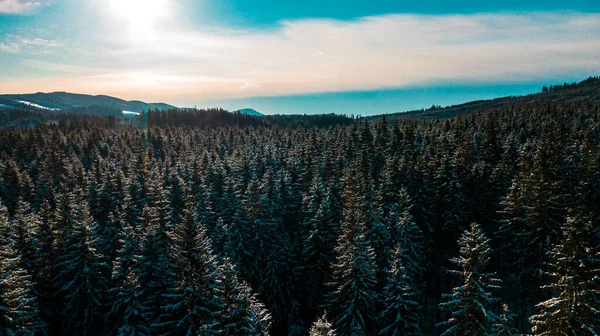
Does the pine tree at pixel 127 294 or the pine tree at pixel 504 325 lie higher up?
the pine tree at pixel 504 325

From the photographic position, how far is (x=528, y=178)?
3256cm

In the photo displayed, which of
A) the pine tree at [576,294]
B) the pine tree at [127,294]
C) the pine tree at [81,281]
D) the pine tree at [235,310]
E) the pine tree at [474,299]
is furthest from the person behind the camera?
the pine tree at [81,281]

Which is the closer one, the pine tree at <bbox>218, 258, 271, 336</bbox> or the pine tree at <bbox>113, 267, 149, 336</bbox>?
the pine tree at <bbox>218, 258, 271, 336</bbox>

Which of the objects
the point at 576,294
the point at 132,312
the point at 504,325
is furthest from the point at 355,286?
the point at 132,312

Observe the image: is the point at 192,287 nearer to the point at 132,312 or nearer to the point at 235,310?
the point at 235,310

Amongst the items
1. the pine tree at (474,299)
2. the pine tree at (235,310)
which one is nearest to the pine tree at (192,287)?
the pine tree at (235,310)

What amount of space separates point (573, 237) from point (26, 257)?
138 ft

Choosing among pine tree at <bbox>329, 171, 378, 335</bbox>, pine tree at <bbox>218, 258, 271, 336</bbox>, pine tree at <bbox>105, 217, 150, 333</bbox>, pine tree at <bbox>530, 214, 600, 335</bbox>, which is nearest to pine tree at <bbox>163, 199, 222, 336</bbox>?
pine tree at <bbox>218, 258, 271, 336</bbox>

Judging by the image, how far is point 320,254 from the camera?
114 feet

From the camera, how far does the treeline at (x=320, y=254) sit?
1895cm

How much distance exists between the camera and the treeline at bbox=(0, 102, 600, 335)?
19.0 metres

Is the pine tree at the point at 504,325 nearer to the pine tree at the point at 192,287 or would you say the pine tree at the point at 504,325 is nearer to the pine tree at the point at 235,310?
the pine tree at the point at 235,310

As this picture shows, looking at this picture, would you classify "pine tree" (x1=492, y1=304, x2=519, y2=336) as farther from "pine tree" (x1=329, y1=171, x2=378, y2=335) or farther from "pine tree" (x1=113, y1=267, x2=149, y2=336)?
"pine tree" (x1=113, y1=267, x2=149, y2=336)

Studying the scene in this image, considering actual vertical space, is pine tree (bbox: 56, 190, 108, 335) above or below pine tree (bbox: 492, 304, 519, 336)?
below
